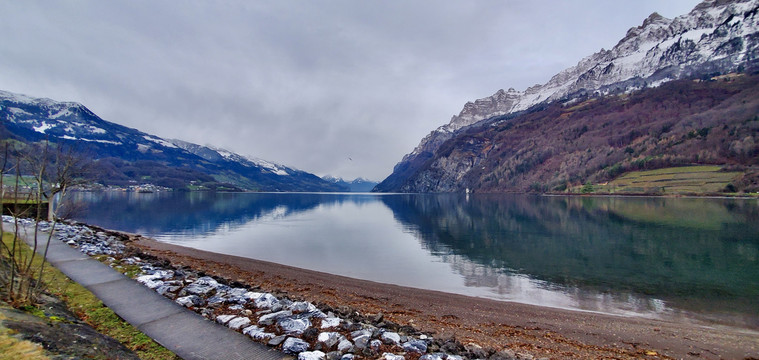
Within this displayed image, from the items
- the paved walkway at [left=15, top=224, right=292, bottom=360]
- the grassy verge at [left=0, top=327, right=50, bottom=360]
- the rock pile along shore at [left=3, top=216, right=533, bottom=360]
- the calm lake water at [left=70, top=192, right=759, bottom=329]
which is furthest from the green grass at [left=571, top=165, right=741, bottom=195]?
the grassy verge at [left=0, top=327, right=50, bottom=360]

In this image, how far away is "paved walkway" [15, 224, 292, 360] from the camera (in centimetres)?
677

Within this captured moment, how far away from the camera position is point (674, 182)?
138m

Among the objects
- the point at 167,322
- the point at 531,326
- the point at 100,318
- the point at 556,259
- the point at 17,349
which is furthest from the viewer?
the point at 556,259

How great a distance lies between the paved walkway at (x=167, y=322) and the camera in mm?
6770

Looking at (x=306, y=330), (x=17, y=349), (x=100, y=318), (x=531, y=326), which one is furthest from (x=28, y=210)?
(x=531, y=326)

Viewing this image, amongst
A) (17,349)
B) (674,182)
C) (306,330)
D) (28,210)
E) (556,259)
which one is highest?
(674,182)

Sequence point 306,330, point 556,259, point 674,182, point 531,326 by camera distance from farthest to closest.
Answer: point 674,182, point 556,259, point 531,326, point 306,330

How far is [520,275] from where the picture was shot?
24828mm

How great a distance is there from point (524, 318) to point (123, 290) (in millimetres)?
15639

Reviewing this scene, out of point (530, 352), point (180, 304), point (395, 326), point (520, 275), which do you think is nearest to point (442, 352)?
point (395, 326)

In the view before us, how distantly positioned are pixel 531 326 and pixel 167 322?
1319 cm

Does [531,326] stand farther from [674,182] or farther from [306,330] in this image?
[674,182]

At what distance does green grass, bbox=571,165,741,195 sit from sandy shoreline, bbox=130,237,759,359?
497 ft

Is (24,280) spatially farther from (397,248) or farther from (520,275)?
(397,248)
